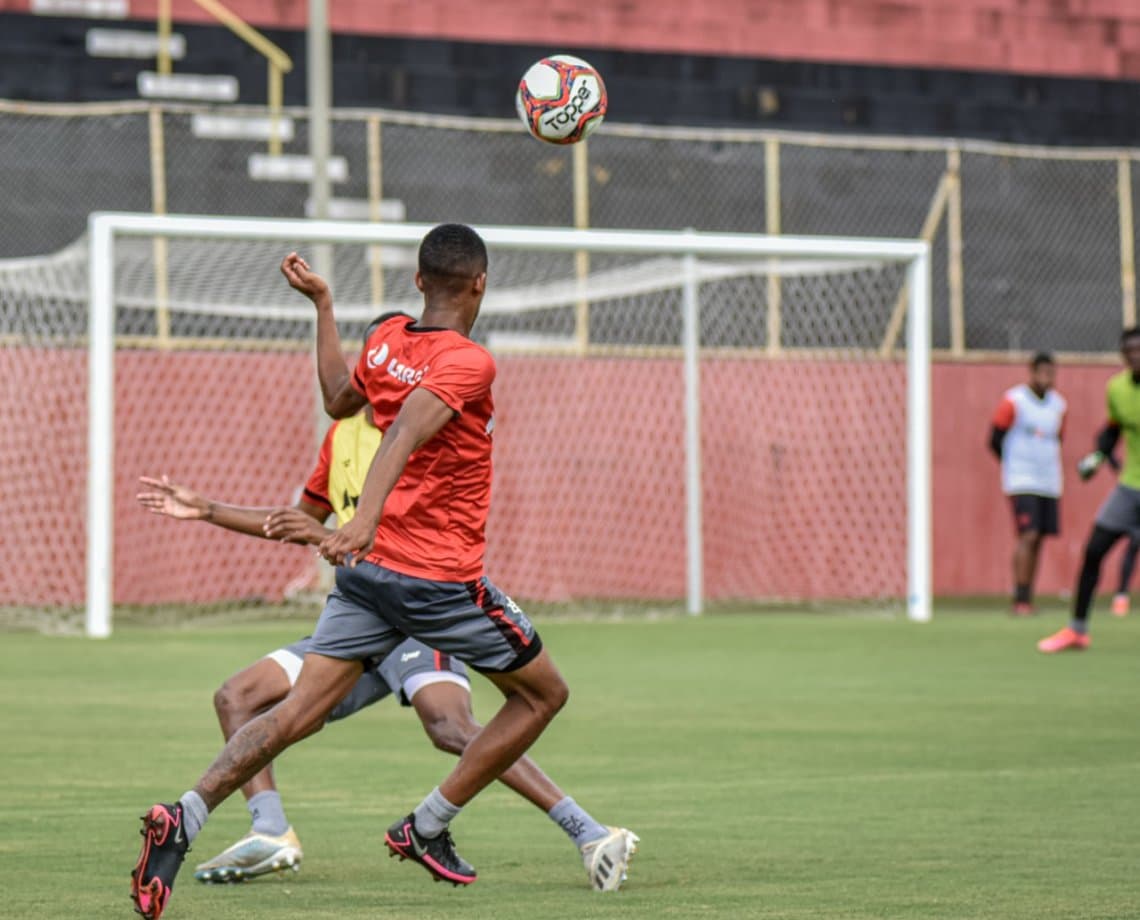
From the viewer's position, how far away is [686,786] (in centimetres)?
914

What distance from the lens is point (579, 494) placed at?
20.7 metres

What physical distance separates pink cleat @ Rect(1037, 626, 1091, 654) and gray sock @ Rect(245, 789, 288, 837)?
962 cm

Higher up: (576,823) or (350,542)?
(350,542)

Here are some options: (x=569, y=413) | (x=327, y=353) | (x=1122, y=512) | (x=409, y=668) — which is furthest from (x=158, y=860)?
(x=569, y=413)

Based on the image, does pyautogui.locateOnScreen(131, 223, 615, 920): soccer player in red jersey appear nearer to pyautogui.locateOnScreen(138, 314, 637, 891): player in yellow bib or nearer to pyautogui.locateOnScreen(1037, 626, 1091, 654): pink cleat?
pyautogui.locateOnScreen(138, 314, 637, 891): player in yellow bib

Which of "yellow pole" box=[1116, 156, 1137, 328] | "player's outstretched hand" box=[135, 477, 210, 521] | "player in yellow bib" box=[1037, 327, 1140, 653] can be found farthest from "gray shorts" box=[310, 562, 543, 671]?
"yellow pole" box=[1116, 156, 1137, 328]

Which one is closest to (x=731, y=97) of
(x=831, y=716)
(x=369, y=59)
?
(x=369, y=59)

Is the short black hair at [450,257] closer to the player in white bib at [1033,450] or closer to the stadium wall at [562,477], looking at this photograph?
the stadium wall at [562,477]

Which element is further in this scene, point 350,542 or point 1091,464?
point 1091,464

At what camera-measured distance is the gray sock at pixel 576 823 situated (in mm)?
6766

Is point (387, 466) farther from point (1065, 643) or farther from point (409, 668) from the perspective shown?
point (1065, 643)

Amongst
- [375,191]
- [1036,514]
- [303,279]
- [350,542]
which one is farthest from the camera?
[375,191]

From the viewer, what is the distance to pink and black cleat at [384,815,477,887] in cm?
649

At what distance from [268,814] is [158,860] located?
108 cm
